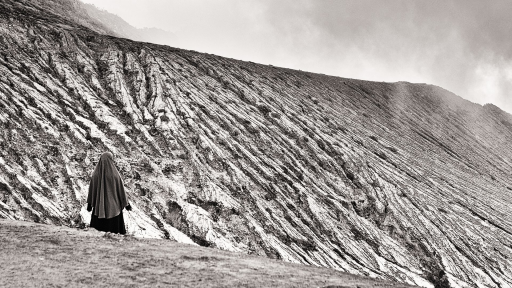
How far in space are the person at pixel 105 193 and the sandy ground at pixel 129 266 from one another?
1.67ft

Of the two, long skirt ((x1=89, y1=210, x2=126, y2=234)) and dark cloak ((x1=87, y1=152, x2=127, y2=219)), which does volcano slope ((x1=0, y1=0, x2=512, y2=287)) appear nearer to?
long skirt ((x1=89, y1=210, x2=126, y2=234))

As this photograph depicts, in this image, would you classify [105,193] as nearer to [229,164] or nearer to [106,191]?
[106,191]

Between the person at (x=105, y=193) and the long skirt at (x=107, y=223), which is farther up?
the person at (x=105, y=193)

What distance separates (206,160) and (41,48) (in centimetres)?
797

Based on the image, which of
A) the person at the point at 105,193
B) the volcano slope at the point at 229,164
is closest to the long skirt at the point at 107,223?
the person at the point at 105,193

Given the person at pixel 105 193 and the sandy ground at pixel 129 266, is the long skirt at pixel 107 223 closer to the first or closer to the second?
the person at pixel 105 193

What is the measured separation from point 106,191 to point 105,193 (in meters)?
0.04

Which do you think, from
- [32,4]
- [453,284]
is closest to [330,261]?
[453,284]

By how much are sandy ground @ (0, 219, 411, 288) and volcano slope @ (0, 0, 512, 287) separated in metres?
3.93

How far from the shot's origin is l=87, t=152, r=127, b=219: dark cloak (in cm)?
775

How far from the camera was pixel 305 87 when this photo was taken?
26188 mm

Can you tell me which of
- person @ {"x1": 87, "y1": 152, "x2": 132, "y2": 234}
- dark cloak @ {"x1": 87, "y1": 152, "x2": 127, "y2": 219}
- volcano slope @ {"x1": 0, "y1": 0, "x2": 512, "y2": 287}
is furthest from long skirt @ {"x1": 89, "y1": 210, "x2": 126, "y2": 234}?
volcano slope @ {"x1": 0, "y1": 0, "x2": 512, "y2": 287}

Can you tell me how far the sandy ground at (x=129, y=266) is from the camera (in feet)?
17.8

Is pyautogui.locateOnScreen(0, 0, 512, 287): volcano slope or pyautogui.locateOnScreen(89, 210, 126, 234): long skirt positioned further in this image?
pyautogui.locateOnScreen(0, 0, 512, 287): volcano slope
